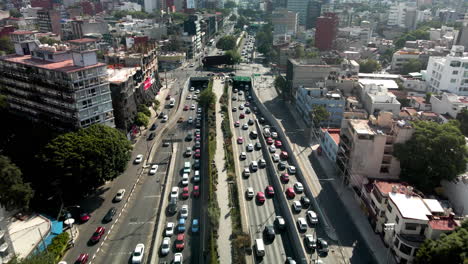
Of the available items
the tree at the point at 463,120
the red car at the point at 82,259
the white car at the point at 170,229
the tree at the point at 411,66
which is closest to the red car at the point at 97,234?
the red car at the point at 82,259

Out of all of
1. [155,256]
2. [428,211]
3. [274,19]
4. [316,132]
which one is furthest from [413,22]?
[155,256]

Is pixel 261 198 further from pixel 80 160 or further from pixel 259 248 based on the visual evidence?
pixel 80 160

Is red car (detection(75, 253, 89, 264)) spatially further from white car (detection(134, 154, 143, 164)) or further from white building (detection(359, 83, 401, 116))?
white building (detection(359, 83, 401, 116))

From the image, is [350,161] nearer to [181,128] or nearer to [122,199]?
[122,199]

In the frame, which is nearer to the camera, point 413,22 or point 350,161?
point 350,161

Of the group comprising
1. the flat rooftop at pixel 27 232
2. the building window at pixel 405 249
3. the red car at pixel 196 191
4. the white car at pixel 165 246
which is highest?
the building window at pixel 405 249

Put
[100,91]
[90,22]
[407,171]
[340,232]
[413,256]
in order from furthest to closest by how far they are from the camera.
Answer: [90,22]
[100,91]
[407,171]
[340,232]
[413,256]

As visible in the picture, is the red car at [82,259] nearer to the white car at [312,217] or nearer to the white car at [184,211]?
the white car at [184,211]
